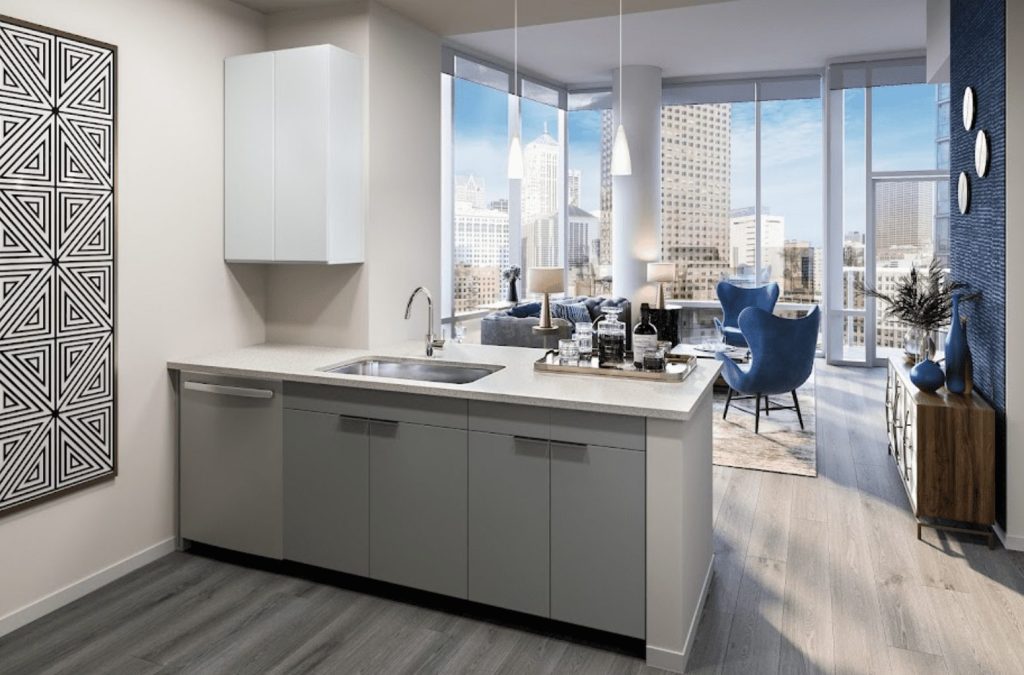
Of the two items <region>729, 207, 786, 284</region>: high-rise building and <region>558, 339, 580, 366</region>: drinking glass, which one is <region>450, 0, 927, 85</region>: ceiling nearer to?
<region>729, 207, 786, 284</region>: high-rise building

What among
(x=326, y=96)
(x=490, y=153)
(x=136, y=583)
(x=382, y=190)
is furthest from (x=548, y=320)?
(x=136, y=583)

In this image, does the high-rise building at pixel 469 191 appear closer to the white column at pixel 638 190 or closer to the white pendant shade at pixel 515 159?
the white column at pixel 638 190

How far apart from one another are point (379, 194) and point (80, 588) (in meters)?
2.07

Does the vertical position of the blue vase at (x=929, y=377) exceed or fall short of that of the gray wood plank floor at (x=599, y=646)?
it exceeds it

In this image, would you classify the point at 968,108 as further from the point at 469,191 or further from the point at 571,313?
the point at 469,191

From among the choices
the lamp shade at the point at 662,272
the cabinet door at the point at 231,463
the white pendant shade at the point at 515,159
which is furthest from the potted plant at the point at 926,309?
the lamp shade at the point at 662,272

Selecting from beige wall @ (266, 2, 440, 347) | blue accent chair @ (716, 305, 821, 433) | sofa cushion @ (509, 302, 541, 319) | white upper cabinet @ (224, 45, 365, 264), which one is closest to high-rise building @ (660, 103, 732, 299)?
sofa cushion @ (509, 302, 541, 319)

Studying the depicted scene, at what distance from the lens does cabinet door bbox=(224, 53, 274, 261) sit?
3.35 meters

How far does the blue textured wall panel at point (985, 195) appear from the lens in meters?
3.22

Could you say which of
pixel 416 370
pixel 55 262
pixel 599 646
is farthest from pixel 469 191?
pixel 599 646

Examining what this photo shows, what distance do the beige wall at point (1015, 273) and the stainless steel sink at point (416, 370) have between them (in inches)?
85.5

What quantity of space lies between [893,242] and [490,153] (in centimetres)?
441

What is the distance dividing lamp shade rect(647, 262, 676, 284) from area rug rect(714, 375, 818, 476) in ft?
6.77

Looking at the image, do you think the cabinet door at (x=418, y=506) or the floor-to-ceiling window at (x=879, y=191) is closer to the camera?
the cabinet door at (x=418, y=506)
